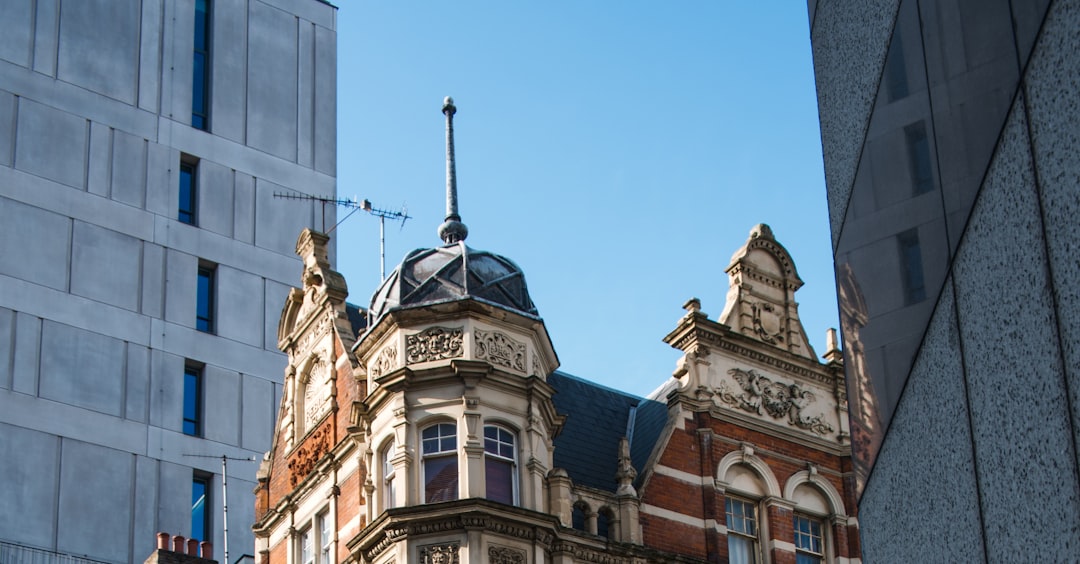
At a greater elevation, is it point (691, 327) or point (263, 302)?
point (263, 302)

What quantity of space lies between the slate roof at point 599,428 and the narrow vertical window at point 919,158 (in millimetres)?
19178

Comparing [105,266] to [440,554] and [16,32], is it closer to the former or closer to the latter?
[16,32]

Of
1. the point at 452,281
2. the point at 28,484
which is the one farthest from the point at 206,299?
the point at 452,281

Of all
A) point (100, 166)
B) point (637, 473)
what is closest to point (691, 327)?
point (637, 473)

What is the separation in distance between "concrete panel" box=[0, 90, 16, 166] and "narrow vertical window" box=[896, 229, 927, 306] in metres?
44.3

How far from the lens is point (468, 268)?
2911 cm

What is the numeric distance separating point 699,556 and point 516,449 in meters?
3.91

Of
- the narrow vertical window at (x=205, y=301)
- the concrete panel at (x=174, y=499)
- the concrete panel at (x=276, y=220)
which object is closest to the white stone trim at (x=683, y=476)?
the concrete panel at (x=174, y=499)

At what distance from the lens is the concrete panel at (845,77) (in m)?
12.2

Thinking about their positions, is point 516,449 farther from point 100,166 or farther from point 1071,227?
point 100,166

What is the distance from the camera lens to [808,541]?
31453mm

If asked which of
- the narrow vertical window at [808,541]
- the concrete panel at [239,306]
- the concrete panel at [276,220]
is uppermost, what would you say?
the concrete panel at [276,220]

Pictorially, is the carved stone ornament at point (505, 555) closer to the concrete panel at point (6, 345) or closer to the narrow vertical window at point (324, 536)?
the narrow vertical window at point (324, 536)

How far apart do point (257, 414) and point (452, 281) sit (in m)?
25.1
